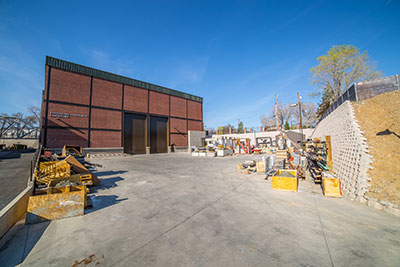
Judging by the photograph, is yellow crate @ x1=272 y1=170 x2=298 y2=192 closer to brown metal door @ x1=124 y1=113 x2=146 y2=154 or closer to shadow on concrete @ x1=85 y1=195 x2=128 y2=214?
shadow on concrete @ x1=85 y1=195 x2=128 y2=214

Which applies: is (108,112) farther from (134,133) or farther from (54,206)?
(54,206)

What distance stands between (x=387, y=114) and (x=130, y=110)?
93.3ft

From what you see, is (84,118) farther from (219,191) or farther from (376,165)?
(376,165)

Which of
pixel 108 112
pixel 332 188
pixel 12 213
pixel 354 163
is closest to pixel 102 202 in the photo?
pixel 12 213

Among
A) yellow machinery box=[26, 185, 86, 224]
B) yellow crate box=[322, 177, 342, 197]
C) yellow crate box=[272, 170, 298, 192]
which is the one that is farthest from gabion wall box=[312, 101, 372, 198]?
yellow machinery box=[26, 185, 86, 224]

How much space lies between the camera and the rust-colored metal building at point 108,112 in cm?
2008

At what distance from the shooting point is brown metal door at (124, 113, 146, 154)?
26.0m

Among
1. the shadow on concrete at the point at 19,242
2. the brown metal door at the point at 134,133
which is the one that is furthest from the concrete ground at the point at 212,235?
the brown metal door at the point at 134,133

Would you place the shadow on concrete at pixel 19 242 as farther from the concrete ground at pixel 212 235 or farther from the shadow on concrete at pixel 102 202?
the shadow on concrete at pixel 102 202

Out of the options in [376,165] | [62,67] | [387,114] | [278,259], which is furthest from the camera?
[62,67]

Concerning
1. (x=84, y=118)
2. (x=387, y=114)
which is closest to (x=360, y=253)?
(x=387, y=114)

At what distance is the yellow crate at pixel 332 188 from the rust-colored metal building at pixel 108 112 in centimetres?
2545

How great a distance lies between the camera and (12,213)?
146 inches

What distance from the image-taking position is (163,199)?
17.9 feet
